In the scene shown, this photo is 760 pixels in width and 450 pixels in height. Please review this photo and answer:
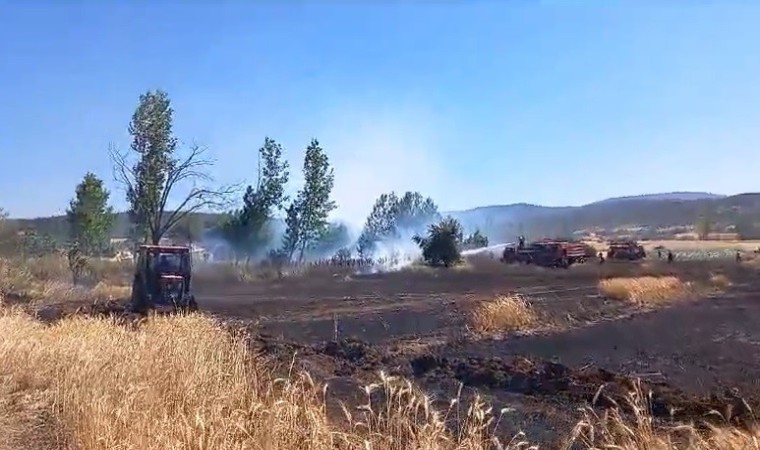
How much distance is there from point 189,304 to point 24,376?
14.2 meters

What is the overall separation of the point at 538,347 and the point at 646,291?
14387 millimetres

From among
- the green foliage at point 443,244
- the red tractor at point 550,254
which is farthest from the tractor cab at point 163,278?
the red tractor at point 550,254

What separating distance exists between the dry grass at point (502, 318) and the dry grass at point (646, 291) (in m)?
8.66

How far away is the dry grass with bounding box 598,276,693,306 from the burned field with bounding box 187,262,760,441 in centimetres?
56

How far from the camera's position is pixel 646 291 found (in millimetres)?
32031

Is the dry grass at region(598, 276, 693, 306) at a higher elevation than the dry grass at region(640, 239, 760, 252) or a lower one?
lower

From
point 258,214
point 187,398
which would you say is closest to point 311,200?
point 258,214

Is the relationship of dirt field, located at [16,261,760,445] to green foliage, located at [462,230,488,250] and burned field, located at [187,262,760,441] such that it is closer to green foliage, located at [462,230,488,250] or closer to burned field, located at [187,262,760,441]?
burned field, located at [187,262,760,441]

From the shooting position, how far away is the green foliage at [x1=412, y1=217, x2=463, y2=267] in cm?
5838

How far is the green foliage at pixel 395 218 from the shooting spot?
86.6 meters

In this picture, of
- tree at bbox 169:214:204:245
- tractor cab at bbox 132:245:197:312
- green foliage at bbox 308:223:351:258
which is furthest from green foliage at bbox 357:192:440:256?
tractor cab at bbox 132:245:197:312

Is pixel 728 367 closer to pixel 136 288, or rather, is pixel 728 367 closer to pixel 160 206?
pixel 136 288

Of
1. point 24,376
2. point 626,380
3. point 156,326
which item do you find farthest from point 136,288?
point 626,380

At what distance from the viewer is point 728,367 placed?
15852 millimetres
